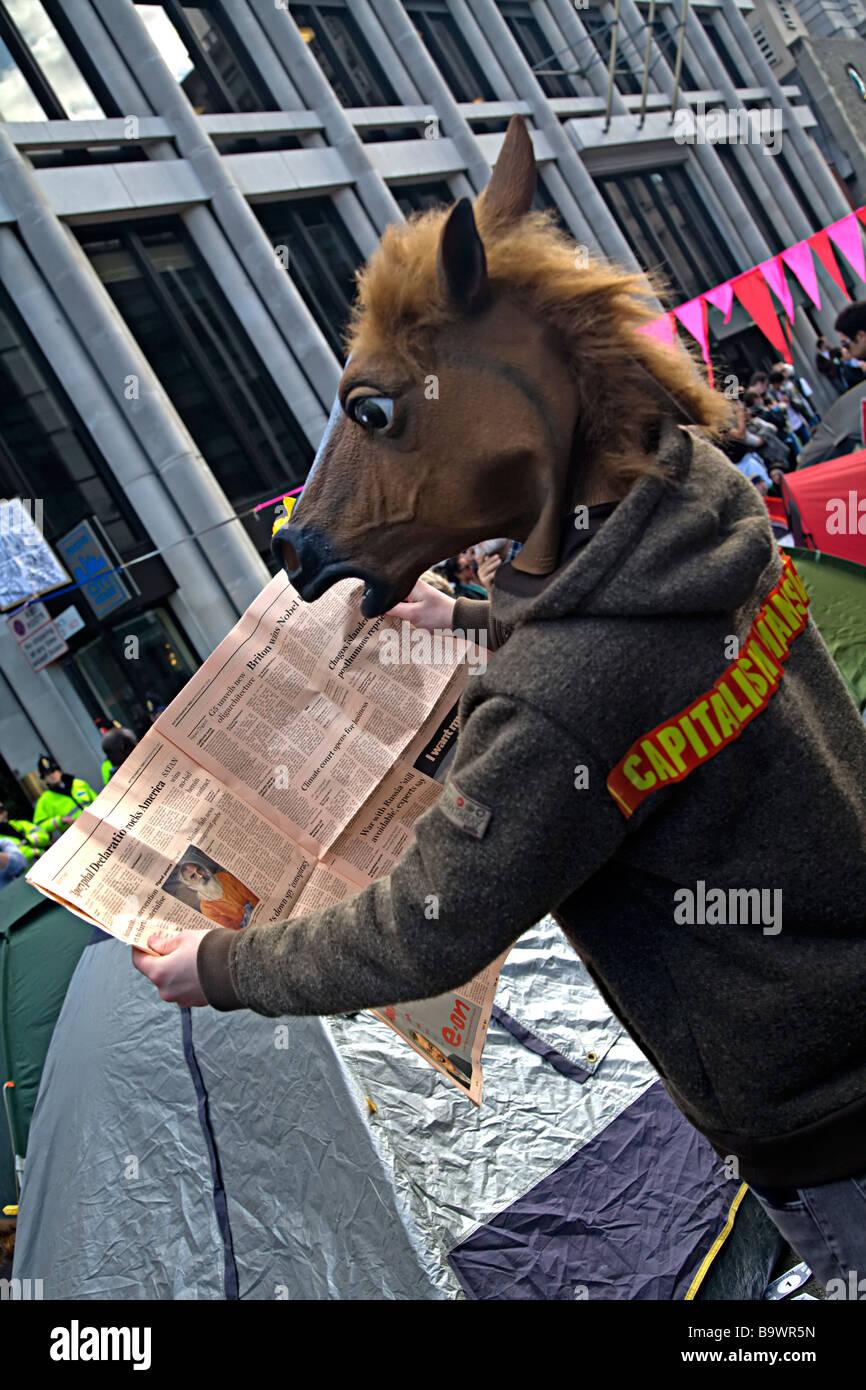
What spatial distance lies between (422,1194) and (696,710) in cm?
222

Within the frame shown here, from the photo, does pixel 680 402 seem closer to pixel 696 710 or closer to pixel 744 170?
pixel 696 710

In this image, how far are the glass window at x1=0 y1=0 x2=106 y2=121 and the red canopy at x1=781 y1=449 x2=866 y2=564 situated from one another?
10.6 metres

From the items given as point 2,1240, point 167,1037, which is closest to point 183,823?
point 167,1037

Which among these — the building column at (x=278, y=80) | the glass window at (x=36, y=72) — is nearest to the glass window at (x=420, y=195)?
the building column at (x=278, y=80)

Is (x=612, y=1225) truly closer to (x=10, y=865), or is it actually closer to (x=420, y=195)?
(x=10, y=865)

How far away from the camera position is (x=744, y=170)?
25703 mm

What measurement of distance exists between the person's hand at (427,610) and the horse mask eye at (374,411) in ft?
2.49

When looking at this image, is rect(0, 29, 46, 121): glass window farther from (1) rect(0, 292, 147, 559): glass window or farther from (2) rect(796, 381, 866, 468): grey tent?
(2) rect(796, 381, 866, 468): grey tent

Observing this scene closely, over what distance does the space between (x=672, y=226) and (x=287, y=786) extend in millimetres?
25039

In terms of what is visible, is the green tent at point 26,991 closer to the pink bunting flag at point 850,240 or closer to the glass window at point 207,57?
the glass window at point 207,57

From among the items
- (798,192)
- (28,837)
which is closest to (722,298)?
(798,192)

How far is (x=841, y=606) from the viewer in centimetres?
526

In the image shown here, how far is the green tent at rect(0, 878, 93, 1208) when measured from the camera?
13.9ft

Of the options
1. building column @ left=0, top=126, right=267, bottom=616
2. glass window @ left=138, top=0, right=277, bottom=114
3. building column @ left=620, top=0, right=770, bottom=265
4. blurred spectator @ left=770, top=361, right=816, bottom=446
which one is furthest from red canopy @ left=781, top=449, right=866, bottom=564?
building column @ left=620, top=0, right=770, bottom=265
